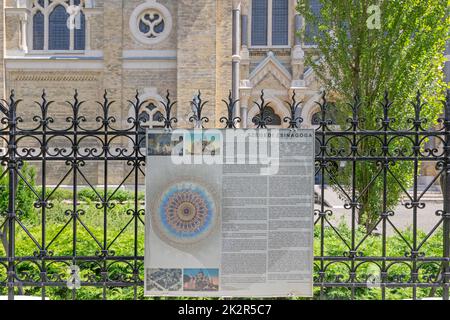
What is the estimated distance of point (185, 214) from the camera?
13.4 feet

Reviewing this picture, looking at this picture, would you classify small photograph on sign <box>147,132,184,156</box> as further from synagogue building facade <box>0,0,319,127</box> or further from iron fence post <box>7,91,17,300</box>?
synagogue building facade <box>0,0,319,127</box>

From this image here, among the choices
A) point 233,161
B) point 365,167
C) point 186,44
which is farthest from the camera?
point 186,44

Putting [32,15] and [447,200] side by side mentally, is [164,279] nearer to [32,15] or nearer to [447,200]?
[447,200]

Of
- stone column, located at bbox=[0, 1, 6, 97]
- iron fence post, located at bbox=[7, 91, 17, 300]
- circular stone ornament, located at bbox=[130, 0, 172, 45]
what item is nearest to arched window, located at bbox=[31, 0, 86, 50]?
stone column, located at bbox=[0, 1, 6, 97]

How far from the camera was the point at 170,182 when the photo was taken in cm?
406

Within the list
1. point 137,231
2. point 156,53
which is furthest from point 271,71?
point 137,231

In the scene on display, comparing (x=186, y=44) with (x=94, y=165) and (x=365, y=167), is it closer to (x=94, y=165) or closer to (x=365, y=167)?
(x=94, y=165)

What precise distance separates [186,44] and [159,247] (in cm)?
1365

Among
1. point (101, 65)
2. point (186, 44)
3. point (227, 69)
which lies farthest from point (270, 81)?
point (101, 65)

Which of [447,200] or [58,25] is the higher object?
[58,25]

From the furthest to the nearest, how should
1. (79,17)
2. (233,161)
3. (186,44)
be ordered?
(79,17) → (186,44) → (233,161)

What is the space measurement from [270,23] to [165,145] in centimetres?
1577

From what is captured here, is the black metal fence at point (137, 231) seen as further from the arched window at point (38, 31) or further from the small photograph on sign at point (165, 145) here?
the arched window at point (38, 31)

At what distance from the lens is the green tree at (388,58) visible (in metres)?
7.63
